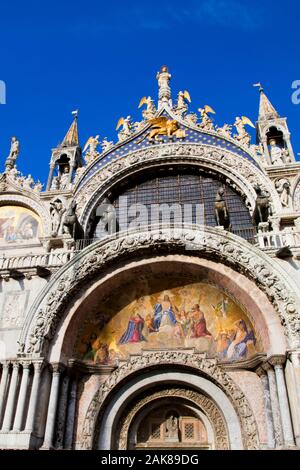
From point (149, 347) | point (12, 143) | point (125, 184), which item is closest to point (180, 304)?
point (149, 347)

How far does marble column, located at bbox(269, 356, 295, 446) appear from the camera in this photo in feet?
28.9

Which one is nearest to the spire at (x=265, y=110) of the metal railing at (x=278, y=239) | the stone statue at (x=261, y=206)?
the stone statue at (x=261, y=206)

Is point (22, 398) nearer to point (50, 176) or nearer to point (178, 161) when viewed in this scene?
point (50, 176)

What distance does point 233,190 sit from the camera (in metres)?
14.6

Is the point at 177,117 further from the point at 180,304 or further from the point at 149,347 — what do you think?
the point at 149,347

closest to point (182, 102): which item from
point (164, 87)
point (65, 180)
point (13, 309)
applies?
point (164, 87)

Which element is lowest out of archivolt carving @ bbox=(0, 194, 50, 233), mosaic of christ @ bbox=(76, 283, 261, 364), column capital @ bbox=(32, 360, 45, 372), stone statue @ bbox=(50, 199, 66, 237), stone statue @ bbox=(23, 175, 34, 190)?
column capital @ bbox=(32, 360, 45, 372)

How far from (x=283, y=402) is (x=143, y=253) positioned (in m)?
4.82

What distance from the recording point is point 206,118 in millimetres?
15867

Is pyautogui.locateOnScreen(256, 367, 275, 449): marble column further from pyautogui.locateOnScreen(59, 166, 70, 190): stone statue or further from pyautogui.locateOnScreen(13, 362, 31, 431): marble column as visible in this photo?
pyautogui.locateOnScreen(59, 166, 70, 190): stone statue

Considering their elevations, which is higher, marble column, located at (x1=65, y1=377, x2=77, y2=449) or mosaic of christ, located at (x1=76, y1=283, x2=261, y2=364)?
mosaic of christ, located at (x1=76, y1=283, x2=261, y2=364)

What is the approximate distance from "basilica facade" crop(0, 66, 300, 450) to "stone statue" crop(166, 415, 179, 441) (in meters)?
0.03

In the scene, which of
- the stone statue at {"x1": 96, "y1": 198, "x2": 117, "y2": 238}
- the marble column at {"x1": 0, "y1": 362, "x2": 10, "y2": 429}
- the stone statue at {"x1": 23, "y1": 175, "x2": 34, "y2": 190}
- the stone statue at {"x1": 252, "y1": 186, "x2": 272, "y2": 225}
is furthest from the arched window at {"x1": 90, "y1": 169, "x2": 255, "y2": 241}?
the marble column at {"x1": 0, "y1": 362, "x2": 10, "y2": 429}

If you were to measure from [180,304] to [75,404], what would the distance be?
12.0ft
